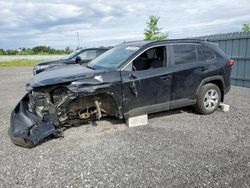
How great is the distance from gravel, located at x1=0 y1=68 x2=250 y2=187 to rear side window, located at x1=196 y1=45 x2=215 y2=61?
57.2 inches

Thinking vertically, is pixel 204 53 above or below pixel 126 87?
above

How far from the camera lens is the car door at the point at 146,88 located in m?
4.18

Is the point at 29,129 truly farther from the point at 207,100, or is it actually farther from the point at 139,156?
the point at 207,100

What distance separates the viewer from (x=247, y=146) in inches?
140

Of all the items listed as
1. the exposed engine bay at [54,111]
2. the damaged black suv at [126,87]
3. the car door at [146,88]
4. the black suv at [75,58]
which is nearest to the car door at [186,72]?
the damaged black suv at [126,87]

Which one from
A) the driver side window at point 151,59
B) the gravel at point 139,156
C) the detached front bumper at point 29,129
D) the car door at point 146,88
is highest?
the driver side window at point 151,59

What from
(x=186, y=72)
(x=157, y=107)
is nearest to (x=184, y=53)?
(x=186, y=72)

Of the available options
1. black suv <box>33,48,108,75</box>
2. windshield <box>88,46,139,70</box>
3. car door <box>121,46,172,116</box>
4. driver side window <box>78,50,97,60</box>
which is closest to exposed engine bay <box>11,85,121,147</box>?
car door <box>121,46,172,116</box>

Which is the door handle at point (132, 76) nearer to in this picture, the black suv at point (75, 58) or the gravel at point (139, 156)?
the gravel at point (139, 156)

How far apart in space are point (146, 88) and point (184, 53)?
1.33 m

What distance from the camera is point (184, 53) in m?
4.81

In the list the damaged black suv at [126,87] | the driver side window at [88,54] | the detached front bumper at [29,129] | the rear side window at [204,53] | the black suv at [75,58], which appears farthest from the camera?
the driver side window at [88,54]

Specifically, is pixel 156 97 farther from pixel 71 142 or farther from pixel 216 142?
pixel 71 142

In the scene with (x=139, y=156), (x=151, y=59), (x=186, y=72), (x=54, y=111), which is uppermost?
(x=151, y=59)
